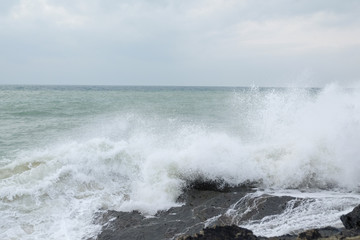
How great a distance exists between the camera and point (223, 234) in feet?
12.1

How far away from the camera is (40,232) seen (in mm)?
6113

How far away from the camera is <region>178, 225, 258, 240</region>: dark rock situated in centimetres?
365

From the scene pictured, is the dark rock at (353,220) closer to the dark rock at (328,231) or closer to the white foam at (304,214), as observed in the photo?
the dark rock at (328,231)

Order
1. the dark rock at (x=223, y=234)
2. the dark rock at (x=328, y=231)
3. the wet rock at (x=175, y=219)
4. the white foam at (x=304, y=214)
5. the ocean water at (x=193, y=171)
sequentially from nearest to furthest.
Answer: the dark rock at (x=223, y=234) < the dark rock at (x=328, y=231) < the white foam at (x=304, y=214) < the wet rock at (x=175, y=219) < the ocean water at (x=193, y=171)

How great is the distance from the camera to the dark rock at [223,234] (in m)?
3.65

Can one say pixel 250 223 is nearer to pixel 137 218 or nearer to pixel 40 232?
pixel 137 218

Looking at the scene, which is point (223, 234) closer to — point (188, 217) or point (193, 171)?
point (188, 217)

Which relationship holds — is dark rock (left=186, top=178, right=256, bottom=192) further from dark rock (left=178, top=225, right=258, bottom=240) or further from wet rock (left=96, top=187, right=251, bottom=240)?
dark rock (left=178, top=225, right=258, bottom=240)

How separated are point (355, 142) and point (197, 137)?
411 cm

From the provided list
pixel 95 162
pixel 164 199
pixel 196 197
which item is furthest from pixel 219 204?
pixel 95 162

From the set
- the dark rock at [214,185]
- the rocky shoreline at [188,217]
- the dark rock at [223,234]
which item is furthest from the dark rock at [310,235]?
the dark rock at [214,185]

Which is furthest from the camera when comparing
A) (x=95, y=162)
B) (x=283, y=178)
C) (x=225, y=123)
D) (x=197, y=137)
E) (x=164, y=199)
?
(x=225, y=123)

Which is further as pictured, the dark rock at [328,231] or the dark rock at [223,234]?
the dark rock at [328,231]

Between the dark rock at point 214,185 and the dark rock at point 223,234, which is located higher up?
the dark rock at point 223,234
